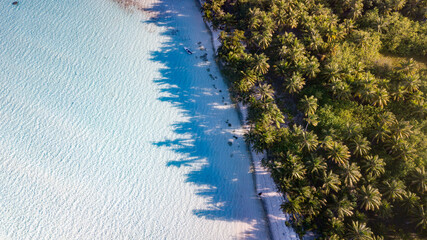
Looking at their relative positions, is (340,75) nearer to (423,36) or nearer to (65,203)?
(423,36)

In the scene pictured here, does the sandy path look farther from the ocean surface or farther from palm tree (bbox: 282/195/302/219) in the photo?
palm tree (bbox: 282/195/302/219)

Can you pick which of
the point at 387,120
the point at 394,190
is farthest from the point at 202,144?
the point at 387,120

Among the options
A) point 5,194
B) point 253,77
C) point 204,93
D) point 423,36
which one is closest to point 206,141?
point 204,93

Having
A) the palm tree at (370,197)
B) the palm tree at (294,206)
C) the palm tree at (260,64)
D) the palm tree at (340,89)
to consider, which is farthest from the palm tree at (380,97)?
the palm tree at (294,206)

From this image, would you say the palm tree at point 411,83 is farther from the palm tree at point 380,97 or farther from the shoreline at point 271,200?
the shoreline at point 271,200

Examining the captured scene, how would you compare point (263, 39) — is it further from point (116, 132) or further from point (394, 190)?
point (116, 132)

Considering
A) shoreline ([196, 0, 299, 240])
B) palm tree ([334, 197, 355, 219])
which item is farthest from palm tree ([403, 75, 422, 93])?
shoreline ([196, 0, 299, 240])

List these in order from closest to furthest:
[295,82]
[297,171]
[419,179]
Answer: [419,179]
[297,171]
[295,82]
